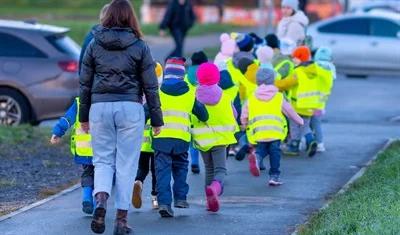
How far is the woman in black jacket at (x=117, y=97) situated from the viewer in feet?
28.8

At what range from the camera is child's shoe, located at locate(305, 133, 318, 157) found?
14227 millimetres

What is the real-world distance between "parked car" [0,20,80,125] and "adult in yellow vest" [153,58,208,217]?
656 centimetres

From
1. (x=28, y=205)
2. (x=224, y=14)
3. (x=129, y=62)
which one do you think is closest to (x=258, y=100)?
(x=28, y=205)

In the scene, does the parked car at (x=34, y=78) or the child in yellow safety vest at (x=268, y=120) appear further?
the parked car at (x=34, y=78)

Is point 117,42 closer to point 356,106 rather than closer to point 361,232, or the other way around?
point 361,232

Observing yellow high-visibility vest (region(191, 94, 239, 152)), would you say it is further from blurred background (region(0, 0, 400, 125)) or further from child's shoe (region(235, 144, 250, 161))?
blurred background (region(0, 0, 400, 125))

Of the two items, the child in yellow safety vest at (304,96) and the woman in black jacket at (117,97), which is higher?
the woman in black jacket at (117,97)

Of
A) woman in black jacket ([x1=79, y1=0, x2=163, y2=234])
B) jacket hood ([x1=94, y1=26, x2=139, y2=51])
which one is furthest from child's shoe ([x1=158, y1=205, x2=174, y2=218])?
jacket hood ([x1=94, y1=26, x2=139, y2=51])

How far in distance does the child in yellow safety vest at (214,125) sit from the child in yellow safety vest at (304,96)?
12.1 ft

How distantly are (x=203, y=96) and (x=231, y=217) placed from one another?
1148 millimetres

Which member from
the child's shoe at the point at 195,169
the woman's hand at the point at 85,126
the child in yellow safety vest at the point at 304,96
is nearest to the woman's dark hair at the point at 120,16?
the woman's hand at the point at 85,126

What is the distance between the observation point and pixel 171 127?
992 centimetres

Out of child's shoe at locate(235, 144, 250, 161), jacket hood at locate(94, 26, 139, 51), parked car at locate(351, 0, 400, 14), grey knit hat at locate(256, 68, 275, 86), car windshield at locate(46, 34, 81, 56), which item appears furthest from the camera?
parked car at locate(351, 0, 400, 14)

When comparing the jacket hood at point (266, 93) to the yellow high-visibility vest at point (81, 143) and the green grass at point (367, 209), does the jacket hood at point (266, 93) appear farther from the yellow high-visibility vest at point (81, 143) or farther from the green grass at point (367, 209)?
the yellow high-visibility vest at point (81, 143)
